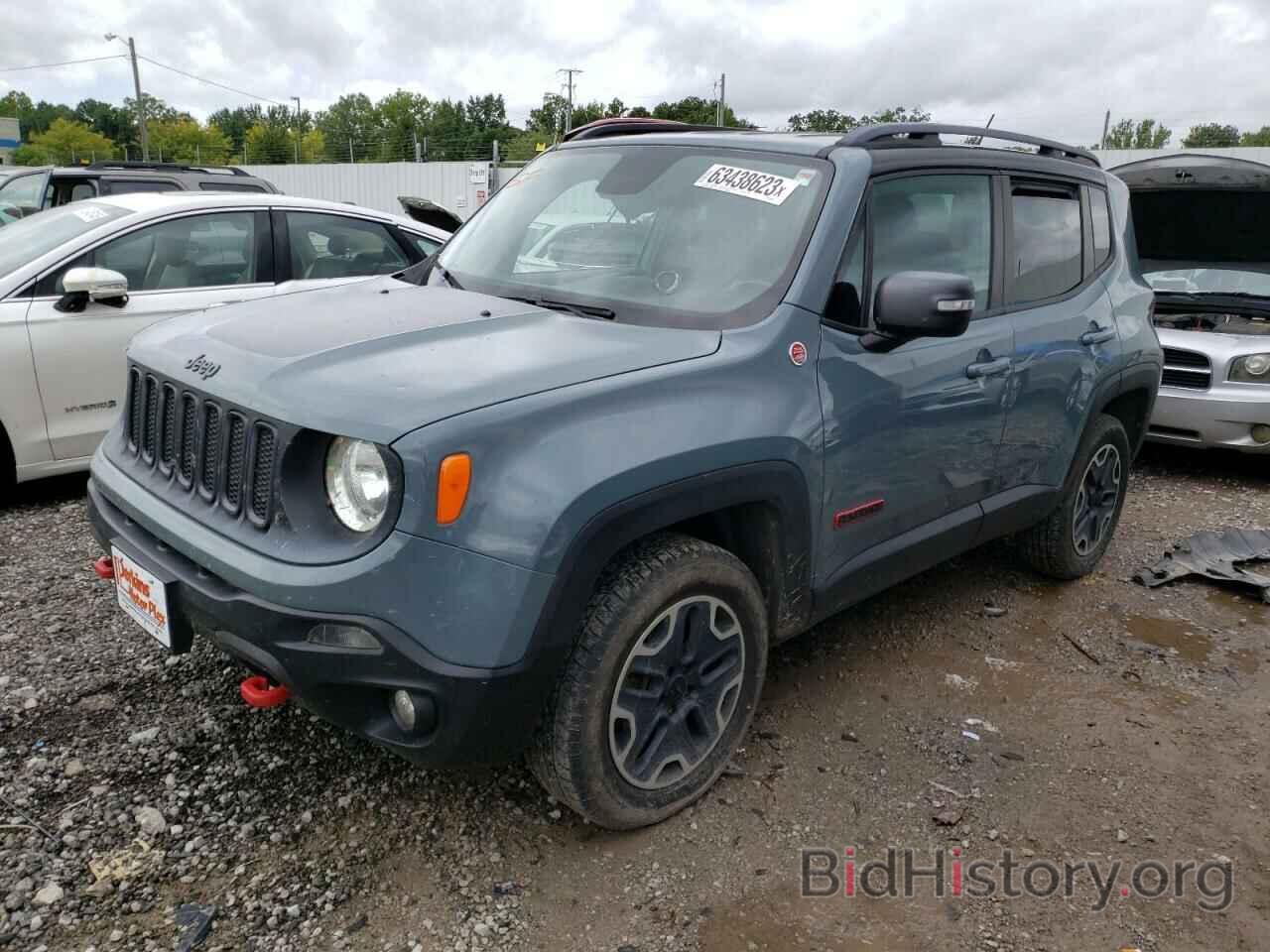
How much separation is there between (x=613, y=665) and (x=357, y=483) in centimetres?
74

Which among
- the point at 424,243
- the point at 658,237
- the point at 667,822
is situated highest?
the point at 658,237

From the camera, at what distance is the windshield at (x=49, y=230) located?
4859 millimetres

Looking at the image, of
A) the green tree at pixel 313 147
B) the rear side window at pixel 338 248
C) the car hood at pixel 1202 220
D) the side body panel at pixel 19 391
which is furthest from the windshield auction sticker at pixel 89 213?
the green tree at pixel 313 147

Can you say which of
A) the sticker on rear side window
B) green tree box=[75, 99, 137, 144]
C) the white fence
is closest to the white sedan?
the sticker on rear side window

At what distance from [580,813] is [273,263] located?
398 centimetres

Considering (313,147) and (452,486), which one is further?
(313,147)

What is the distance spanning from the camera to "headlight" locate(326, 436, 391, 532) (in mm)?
2176

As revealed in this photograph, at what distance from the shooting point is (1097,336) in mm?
4090

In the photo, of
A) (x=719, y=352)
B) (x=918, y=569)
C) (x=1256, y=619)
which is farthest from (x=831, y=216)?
(x=1256, y=619)

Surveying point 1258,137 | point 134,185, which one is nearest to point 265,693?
point 134,185

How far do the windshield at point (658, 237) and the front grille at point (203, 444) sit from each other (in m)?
1.03

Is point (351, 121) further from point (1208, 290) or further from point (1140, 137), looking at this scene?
point (1208, 290)

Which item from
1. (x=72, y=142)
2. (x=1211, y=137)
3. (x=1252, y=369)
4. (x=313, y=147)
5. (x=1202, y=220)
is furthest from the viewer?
(x=313, y=147)

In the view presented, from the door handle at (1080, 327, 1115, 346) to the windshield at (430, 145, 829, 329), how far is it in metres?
1.62
